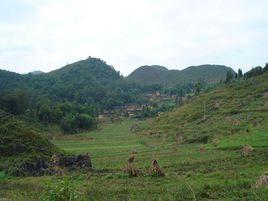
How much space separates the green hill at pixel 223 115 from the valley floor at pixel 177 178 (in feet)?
27.1

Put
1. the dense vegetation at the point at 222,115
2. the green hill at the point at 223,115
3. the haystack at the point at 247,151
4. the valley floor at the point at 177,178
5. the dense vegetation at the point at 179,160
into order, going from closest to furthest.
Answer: the valley floor at the point at 177,178, the dense vegetation at the point at 179,160, the haystack at the point at 247,151, the green hill at the point at 223,115, the dense vegetation at the point at 222,115

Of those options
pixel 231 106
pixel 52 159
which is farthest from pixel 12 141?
pixel 231 106

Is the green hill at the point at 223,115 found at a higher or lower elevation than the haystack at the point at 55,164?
higher

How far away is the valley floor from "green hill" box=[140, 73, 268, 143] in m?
8.25

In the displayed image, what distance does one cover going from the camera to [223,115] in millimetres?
81625

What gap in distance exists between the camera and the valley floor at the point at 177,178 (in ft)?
85.1

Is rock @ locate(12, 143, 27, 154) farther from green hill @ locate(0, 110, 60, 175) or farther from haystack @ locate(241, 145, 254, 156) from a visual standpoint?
haystack @ locate(241, 145, 254, 156)

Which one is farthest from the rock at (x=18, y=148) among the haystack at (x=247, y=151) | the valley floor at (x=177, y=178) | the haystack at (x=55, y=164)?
the haystack at (x=247, y=151)

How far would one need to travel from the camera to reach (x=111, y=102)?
192 metres

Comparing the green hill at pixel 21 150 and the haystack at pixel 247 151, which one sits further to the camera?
the green hill at pixel 21 150

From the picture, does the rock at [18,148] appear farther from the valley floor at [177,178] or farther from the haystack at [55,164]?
the valley floor at [177,178]

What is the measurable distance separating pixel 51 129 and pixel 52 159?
6309 centimetres

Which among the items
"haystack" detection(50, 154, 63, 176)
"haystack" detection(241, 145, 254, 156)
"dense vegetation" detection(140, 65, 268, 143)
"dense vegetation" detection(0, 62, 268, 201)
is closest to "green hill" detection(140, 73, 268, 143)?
"dense vegetation" detection(140, 65, 268, 143)

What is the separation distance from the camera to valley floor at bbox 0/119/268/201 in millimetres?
25938
